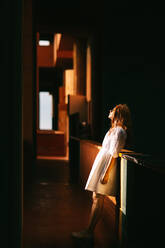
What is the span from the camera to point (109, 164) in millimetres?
3361

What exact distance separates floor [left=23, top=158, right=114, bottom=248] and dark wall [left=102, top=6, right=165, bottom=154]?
9.51ft

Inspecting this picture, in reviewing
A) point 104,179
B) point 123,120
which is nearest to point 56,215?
point 104,179

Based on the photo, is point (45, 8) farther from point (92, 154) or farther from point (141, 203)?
point (141, 203)

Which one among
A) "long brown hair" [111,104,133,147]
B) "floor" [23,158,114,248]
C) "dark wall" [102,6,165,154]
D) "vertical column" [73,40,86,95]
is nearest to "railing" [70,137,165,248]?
"long brown hair" [111,104,133,147]

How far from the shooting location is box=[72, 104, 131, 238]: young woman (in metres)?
3.35

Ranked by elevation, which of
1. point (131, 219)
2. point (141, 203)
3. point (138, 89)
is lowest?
point (131, 219)

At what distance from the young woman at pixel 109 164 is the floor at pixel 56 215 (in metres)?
0.29

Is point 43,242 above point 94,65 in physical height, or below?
below

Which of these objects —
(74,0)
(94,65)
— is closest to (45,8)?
(74,0)

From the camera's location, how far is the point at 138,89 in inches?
346

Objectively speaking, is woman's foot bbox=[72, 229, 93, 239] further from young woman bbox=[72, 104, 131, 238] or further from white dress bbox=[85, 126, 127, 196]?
white dress bbox=[85, 126, 127, 196]

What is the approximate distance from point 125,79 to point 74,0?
2.98 meters

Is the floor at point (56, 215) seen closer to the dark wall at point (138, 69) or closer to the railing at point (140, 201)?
the railing at point (140, 201)

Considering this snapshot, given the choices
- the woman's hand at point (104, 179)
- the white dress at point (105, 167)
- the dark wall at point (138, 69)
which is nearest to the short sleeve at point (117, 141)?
the white dress at point (105, 167)
